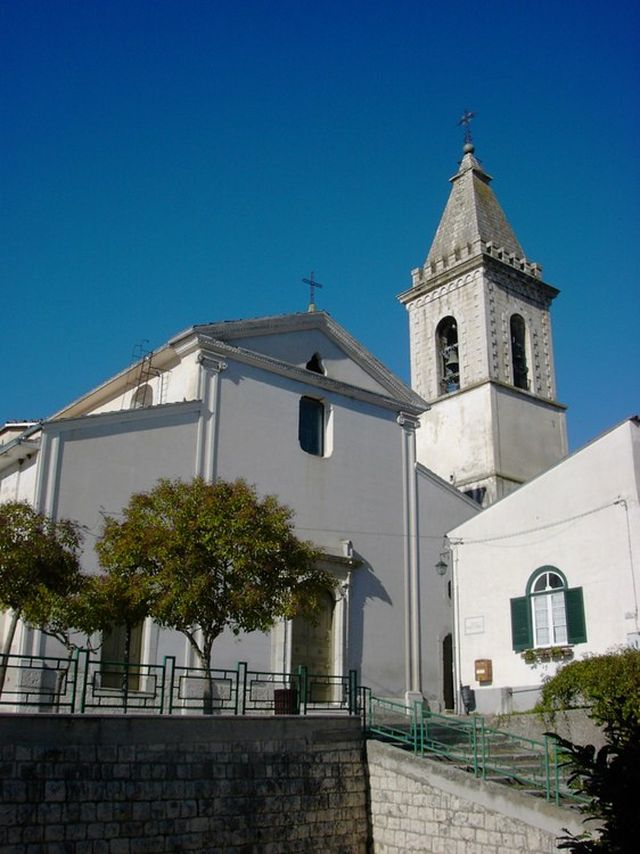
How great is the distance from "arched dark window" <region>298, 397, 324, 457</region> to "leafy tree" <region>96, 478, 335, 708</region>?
8.19m

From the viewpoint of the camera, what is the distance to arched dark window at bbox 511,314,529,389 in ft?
120

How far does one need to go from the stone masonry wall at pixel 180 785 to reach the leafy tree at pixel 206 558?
1.45 metres

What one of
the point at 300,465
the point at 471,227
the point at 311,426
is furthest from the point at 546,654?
the point at 471,227

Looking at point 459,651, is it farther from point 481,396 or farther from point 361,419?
point 481,396

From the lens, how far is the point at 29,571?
16.0m

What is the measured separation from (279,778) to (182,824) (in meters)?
2.12

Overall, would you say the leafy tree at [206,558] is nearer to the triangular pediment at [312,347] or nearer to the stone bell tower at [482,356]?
the triangular pediment at [312,347]

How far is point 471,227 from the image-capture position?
125ft

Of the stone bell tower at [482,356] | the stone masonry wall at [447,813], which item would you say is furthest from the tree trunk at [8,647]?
the stone bell tower at [482,356]

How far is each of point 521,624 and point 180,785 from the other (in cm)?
918

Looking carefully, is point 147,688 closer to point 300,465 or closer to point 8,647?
point 8,647

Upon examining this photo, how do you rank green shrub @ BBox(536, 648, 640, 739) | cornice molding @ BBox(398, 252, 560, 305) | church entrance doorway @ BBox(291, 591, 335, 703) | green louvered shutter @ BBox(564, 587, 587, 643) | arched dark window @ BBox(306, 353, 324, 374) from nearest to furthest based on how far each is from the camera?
green shrub @ BBox(536, 648, 640, 739) < green louvered shutter @ BBox(564, 587, 587, 643) < church entrance doorway @ BBox(291, 591, 335, 703) < arched dark window @ BBox(306, 353, 324, 374) < cornice molding @ BBox(398, 252, 560, 305)

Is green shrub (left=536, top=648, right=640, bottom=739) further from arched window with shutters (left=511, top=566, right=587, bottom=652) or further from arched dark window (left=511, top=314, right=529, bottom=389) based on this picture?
arched dark window (left=511, top=314, right=529, bottom=389)

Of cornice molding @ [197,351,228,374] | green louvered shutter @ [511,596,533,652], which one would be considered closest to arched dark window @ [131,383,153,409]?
cornice molding @ [197,351,228,374]
